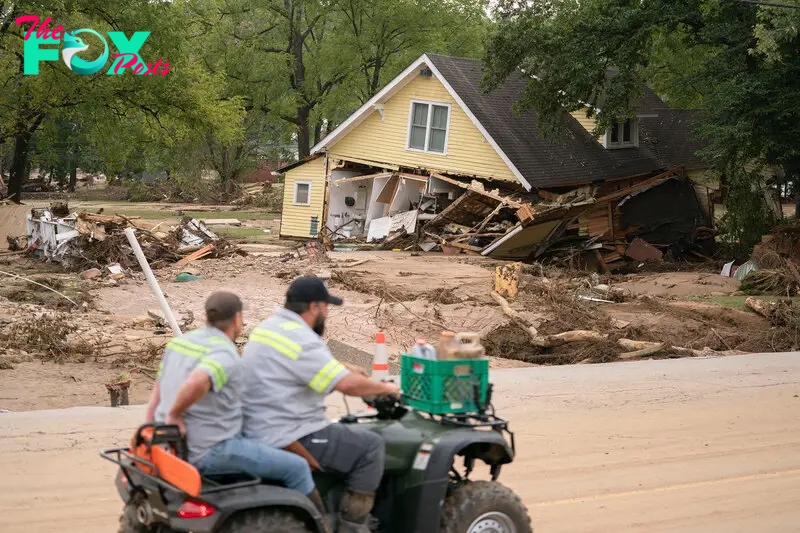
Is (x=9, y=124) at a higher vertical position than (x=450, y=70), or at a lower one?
lower

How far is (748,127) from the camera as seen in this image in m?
25.0

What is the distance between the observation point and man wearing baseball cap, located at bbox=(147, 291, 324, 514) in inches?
204

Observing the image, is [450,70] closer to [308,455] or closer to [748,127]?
[748,127]

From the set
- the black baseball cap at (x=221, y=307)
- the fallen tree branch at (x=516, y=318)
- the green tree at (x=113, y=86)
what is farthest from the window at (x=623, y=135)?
the black baseball cap at (x=221, y=307)

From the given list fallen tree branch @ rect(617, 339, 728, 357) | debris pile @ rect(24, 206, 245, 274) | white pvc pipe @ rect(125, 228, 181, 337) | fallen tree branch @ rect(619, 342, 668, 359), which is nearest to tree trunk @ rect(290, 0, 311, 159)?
debris pile @ rect(24, 206, 245, 274)

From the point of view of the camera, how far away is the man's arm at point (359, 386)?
5.49 metres

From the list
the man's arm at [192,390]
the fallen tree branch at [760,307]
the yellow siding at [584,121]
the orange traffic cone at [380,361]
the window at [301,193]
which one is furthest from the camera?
the window at [301,193]

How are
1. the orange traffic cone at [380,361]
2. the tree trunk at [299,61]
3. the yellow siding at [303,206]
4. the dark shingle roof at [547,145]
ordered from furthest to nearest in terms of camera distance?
the tree trunk at [299,61] → the yellow siding at [303,206] → the dark shingle roof at [547,145] → the orange traffic cone at [380,361]

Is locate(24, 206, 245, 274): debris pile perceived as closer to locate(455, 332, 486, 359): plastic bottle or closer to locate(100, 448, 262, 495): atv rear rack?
locate(455, 332, 486, 359): plastic bottle

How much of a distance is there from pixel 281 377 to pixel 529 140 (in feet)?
97.0

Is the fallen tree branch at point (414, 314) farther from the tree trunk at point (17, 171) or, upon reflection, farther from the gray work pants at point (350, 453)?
the tree trunk at point (17, 171)

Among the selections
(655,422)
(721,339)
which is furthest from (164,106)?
(655,422)

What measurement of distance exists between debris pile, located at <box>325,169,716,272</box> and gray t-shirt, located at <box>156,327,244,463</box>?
23.7 metres

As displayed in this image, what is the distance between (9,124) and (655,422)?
69.4ft
